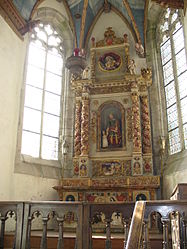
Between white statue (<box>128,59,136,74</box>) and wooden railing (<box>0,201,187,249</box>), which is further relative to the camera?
white statue (<box>128,59,136,74</box>)

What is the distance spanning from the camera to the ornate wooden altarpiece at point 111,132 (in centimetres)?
889

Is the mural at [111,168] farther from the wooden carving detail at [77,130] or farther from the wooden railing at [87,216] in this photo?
the wooden railing at [87,216]

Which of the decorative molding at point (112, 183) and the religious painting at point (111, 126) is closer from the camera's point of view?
the decorative molding at point (112, 183)

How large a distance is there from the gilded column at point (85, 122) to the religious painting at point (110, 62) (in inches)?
44.6

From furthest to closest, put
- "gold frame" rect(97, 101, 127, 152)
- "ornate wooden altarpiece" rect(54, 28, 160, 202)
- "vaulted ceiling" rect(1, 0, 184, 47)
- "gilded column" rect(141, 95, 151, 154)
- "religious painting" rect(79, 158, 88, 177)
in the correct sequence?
"vaulted ceiling" rect(1, 0, 184, 47) < "gold frame" rect(97, 101, 127, 152) < "gilded column" rect(141, 95, 151, 154) < "religious painting" rect(79, 158, 88, 177) < "ornate wooden altarpiece" rect(54, 28, 160, 202)

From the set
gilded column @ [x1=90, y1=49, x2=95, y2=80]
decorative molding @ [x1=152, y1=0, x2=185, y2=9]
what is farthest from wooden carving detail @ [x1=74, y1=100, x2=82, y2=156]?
decorative molding @ [x1=152, y1=0, x2=185, y2=9]

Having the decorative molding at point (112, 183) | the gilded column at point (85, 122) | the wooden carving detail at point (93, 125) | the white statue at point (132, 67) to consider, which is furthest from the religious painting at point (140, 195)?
the white statue at point (132, 67)

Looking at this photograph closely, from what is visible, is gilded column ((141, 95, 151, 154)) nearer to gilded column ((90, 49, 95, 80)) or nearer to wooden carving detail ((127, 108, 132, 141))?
wooden carving detail ((127, 108, 132, 141))

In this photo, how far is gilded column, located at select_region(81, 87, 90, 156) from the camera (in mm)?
9728

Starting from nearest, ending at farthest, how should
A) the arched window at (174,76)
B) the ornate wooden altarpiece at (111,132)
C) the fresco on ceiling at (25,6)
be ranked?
the ornate wooden altarpiece at (111,132) → the arched window at (174,76) → the fresco on ceiling at (25,6)

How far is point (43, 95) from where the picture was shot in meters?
10.3

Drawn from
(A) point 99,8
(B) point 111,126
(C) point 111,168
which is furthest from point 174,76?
(A) point 99,8

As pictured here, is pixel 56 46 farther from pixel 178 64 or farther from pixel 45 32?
pixel 178 64

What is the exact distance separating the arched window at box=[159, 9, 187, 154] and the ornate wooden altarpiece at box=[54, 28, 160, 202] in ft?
2.26
